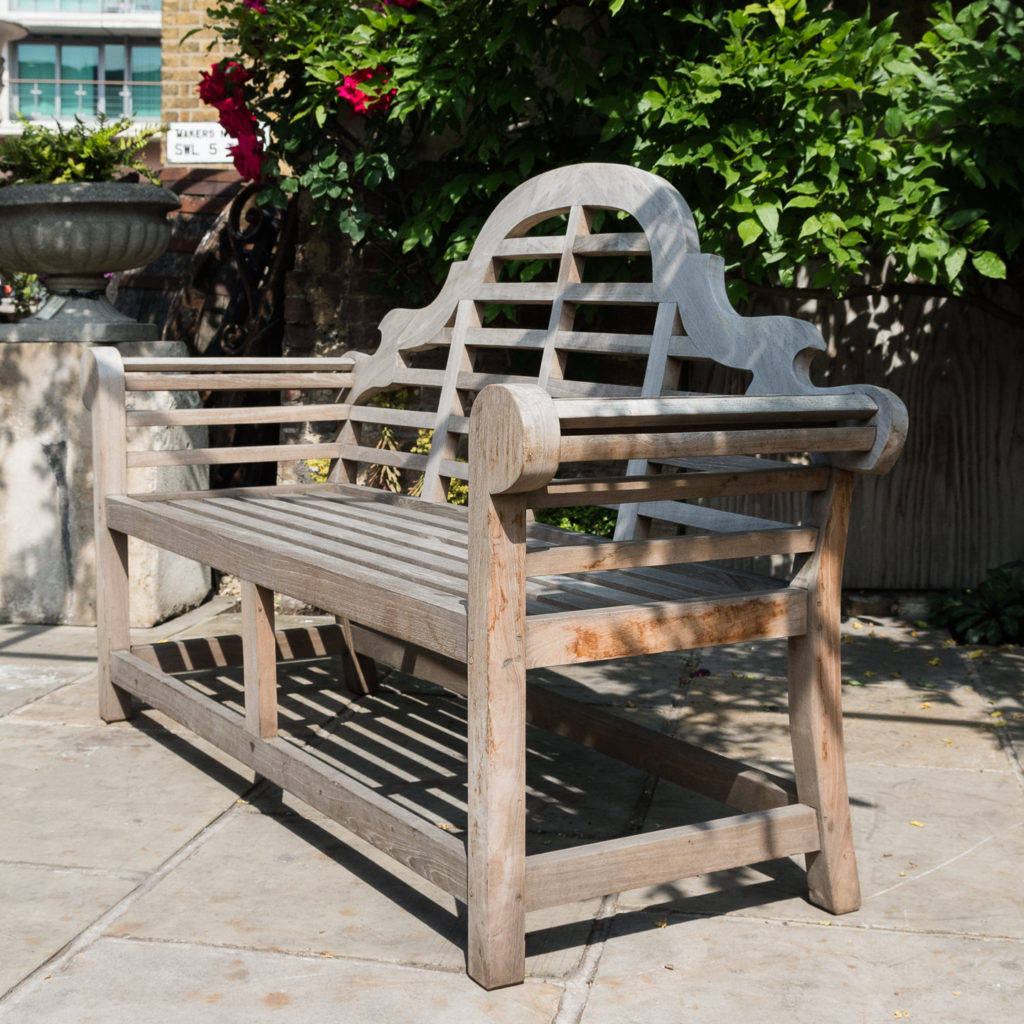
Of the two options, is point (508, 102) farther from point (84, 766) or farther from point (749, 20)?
point (84, 766)

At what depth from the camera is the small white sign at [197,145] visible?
8703 millimetres

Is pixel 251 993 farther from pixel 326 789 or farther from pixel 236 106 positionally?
pixel 236 106

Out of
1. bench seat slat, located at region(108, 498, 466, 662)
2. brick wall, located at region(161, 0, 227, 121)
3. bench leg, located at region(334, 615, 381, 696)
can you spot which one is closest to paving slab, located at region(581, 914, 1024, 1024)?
bench seat slat, located at region(108, 498, 466, 662)

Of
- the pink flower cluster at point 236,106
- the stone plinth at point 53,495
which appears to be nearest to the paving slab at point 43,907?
the stone plinth at point 53,495

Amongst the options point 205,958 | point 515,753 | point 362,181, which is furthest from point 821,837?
point 362,181

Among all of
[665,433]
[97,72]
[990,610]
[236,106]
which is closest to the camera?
[665,433]

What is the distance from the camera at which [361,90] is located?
4910 mm

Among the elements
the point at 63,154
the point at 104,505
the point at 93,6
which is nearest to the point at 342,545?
the point at 104,505

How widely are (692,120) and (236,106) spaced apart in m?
2.00

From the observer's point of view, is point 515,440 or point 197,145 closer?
point 515,440

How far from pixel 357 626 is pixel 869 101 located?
7.90ft

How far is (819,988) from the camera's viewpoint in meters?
2.41

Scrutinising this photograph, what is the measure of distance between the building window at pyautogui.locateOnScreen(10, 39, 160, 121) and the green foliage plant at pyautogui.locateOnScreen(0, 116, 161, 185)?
143 feet

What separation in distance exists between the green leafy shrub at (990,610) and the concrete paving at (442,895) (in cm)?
68
